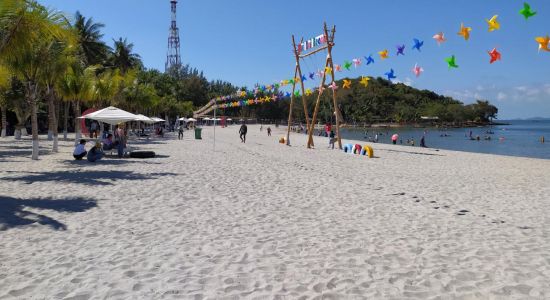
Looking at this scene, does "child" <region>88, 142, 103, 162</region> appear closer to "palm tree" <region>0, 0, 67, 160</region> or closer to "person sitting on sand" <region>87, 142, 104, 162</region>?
"person sitting on sand" <region>87, 142, 104, 162</region>

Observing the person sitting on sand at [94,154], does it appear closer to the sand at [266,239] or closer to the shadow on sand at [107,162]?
the shadow on sand at [107,162]

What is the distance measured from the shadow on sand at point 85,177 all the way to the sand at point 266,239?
7 cm

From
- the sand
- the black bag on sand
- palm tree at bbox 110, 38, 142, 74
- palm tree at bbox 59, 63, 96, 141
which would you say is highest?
palm tree at bbox 110, 38, 142, 74

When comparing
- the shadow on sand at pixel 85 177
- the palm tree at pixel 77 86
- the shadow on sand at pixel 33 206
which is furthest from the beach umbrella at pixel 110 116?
the shadow on sand at pixel 33 206

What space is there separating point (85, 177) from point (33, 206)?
3.90 m

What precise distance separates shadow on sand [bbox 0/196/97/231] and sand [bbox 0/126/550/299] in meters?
0.03

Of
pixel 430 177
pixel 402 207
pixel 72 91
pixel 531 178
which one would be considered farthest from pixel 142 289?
pixel 72 91

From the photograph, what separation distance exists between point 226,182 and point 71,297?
300 inches

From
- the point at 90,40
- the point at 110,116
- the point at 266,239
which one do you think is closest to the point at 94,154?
the point at 110,116

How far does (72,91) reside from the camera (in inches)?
938

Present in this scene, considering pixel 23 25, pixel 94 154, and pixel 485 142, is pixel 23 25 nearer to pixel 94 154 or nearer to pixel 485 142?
pixel 94 154

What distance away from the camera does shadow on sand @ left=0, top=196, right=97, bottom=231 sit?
687 cm

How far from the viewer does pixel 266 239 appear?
6.26 metres

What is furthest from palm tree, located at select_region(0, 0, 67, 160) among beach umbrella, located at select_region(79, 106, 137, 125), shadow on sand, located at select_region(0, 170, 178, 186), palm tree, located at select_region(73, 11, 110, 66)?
palm tree, located at select_region(73, 11, 110, 66)
